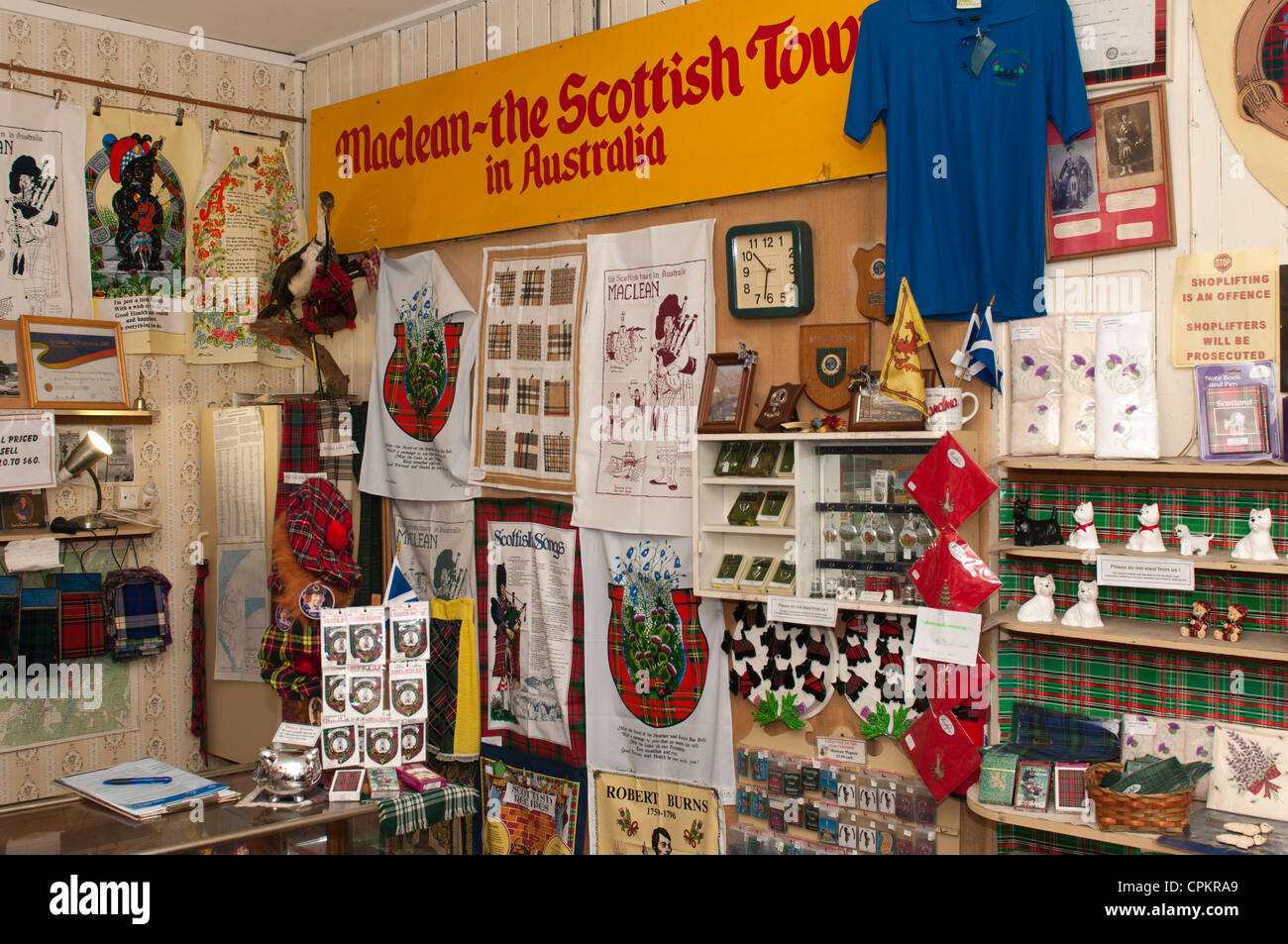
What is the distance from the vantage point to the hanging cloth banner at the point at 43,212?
14.1ft

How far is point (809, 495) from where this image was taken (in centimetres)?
317

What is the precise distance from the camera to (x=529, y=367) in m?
4.12

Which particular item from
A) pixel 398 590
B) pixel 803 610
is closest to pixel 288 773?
pixel 398 590

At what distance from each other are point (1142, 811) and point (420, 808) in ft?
6.08

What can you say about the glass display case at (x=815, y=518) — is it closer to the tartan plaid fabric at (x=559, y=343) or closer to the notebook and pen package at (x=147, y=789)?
the tartan plaid fabric at (x=559, y=343)

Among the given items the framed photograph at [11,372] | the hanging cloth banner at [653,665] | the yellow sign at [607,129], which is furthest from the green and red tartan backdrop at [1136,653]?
the framed photograph at [11,372]

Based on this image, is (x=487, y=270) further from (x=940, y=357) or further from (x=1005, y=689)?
(x=1005, y=689)

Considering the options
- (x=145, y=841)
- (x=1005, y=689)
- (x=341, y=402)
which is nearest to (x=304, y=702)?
(x=145, y=841)

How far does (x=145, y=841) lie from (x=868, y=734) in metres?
2.00

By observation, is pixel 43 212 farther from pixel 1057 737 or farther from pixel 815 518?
pixel 1057 737

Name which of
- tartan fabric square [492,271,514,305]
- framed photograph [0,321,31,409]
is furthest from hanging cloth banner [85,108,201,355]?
tartan fabric square [492,271,514,305]

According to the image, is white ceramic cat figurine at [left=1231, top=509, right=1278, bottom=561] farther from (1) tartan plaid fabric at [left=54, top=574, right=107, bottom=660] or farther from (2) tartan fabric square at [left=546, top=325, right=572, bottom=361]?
(1) tartan plaid fabric at [left=54, top=574, right=107, bottom=660]

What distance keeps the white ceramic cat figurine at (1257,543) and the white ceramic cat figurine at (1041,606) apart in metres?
0.45

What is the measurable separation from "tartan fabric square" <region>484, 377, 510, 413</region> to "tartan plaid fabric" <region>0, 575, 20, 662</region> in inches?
82.4
